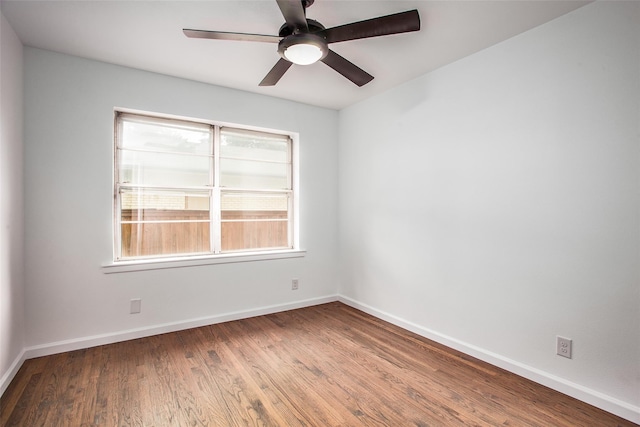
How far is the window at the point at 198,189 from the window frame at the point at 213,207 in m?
0.01

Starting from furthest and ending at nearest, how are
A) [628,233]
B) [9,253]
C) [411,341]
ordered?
[411,341], [9,253], [628,233]

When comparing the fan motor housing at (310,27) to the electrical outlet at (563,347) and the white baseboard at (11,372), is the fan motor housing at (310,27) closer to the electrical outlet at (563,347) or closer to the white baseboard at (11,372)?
the electrical outlet at (563,347)

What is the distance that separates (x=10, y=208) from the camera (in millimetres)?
2312

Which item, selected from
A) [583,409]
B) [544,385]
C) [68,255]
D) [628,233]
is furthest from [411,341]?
[68,255]

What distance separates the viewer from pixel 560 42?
2.19m

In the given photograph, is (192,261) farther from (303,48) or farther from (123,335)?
(303,48)

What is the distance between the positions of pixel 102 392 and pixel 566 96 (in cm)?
368

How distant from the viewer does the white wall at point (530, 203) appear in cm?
195

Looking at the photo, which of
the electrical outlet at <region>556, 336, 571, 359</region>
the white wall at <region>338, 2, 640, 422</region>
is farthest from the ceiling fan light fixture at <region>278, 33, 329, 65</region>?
the electrical outlet at <region>556, 336, 571, 359</region>

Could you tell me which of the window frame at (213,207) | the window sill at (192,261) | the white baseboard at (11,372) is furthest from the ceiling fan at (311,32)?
the white baseboard at (11,372)

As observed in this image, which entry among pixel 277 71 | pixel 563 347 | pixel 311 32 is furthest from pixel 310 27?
pixel 563 347

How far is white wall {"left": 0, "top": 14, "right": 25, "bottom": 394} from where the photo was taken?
7.13 feet

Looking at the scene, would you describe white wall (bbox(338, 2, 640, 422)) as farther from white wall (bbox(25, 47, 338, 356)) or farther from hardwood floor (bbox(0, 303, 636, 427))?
white wall (bbox(25, 47, 338, 356))

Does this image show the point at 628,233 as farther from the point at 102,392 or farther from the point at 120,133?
the point at 120,133
